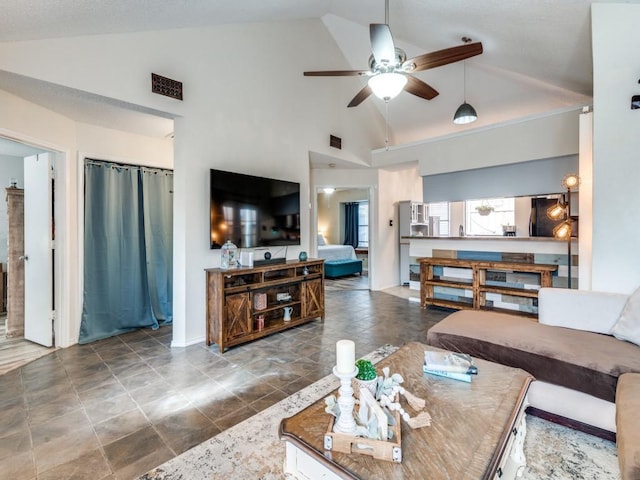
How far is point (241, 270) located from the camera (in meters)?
3.25

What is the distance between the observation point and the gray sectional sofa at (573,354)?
1.55 metres

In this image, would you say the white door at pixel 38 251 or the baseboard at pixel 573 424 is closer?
the baseboard at pixel 573 424

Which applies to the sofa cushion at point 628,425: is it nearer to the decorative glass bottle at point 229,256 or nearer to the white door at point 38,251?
the decorative glass bottle at point 229,256

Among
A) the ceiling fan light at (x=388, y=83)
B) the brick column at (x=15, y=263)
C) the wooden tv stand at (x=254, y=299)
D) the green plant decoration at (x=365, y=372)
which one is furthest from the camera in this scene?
the brick column at (x=15, y=263)

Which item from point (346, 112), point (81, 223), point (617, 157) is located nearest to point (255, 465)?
point (81, 223)

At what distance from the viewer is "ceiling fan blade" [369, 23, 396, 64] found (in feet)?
7.47

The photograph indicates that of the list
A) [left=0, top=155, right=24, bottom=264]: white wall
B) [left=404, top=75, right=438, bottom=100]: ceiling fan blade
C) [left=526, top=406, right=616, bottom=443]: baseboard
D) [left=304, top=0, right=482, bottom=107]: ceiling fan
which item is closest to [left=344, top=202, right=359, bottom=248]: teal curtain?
[left=404, top=75, right=438, bottom=100]: ceiling fan blade

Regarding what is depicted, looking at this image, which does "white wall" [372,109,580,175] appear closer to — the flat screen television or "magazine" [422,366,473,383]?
the flat screen television

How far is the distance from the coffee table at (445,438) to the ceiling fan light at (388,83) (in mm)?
2260

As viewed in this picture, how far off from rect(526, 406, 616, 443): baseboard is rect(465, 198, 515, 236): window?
19.4ft

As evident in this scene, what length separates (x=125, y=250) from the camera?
374 centimetres

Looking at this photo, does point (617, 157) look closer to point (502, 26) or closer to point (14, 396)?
point (502, 26)

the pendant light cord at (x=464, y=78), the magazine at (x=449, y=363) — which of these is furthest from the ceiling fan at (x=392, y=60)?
the pendant light cord at (x=464, y=78)

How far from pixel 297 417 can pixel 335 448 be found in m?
0.23
